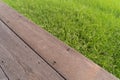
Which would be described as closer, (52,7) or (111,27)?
(111,27)

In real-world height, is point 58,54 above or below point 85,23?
above

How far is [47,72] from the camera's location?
1.59 metres

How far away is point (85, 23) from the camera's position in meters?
3.10

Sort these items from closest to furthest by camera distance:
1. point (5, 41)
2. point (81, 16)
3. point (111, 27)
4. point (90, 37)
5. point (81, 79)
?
point (81, 79)
point (5, 41)
point (90, 37)
point (111, 27)
point (81, 16)

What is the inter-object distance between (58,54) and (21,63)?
315 millimetres

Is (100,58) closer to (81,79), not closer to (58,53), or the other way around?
(58,53)

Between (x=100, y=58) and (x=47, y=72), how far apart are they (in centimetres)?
85

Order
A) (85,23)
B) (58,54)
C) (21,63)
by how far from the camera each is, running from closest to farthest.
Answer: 1. (21,63)
2. (58,54)
3. (85,23)

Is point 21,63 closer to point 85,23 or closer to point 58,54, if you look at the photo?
point 58,54

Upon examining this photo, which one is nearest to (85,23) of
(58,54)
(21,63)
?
(58,54)

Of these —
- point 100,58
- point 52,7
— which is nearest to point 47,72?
point 100,58

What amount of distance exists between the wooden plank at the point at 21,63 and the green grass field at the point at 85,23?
72 cm

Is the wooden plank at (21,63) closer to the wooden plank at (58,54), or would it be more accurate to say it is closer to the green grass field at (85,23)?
the wooden plank at (58,54)

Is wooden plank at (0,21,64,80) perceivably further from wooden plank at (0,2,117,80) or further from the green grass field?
the green grass field
